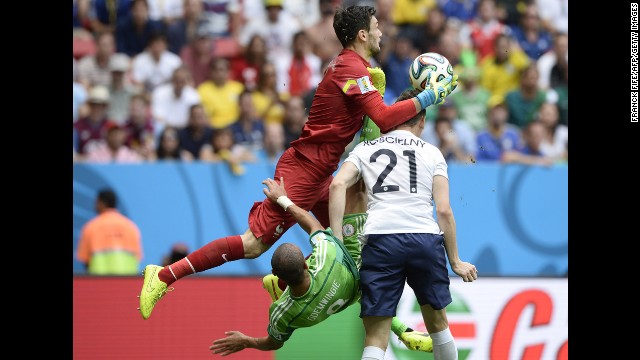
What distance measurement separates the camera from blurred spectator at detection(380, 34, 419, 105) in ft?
43.2

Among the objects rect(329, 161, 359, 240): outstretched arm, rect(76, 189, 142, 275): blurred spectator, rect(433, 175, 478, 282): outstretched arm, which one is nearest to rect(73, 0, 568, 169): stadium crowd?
rect(76, 189, 142, 275): blurred spectator

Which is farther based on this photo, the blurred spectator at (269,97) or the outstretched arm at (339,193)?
the blurred spectator at (269,97)

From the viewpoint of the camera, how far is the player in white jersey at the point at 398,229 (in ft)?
24.0

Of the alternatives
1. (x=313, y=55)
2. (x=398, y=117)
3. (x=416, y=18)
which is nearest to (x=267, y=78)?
(x=313, y=55)

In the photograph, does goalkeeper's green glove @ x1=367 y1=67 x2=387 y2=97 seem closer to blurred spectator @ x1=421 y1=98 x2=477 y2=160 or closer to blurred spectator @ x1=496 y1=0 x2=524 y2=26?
blurred spectator @ x1=421 y1=98 x2=477 y2=160

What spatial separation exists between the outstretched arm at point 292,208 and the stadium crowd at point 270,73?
4.15 meters

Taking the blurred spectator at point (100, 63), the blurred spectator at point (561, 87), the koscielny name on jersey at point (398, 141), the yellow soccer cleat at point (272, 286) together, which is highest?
the blurred spectator at point (100, 63)

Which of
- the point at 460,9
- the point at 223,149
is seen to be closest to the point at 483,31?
the point at 460,9

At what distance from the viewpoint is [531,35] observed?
47.4 feet

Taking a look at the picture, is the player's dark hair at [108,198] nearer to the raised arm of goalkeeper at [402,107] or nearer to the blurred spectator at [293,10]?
the blurred spectator at [293,10]

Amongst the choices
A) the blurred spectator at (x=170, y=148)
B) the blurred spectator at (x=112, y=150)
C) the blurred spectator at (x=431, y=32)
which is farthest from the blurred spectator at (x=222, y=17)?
the blurred spectator at (x=431, y=32)

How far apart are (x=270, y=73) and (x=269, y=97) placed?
15.6 inches

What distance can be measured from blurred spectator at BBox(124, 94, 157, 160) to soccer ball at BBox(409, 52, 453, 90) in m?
5.24

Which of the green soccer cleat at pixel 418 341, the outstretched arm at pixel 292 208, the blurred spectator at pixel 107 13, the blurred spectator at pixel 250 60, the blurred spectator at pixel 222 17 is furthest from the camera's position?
the blurred spectator at pixel 222 17
